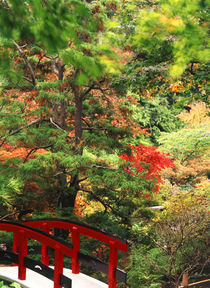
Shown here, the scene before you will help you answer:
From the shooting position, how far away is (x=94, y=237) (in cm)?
673

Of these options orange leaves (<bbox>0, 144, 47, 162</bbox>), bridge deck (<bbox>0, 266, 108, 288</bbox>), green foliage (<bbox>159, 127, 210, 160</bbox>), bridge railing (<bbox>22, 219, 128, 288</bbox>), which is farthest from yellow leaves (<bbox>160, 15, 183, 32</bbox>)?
green foliage (<bbox>159, 127, 210, 160</bbox>)

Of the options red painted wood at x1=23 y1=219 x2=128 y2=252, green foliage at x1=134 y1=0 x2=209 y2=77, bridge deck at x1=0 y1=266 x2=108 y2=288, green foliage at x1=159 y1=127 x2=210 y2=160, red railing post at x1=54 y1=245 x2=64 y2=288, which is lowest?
bridge deck at x1=0 y1=266 x2=108 y2=288

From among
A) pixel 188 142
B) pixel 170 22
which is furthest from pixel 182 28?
pixel 188 142

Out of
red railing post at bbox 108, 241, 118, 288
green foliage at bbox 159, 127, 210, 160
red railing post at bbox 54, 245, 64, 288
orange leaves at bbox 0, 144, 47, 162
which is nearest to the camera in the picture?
red railing post at bbox 54, 245, 64, 288

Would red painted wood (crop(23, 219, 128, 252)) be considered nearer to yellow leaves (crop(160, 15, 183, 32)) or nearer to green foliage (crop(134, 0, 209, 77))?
green foliage (crop(134, 0, 209, 77))

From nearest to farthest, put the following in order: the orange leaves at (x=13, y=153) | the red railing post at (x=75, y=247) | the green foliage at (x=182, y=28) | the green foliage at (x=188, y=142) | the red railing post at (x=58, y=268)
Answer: the green foliage at (x=182, y=28), the red railing post at (x=58, y=268), the red railing post at (x=75, y=247), the orange leaves at (x=13, y=153), the green foliage at (x=188, y=142)

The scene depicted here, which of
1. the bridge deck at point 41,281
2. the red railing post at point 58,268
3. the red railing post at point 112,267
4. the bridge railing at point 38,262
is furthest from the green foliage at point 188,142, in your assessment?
the red railing post at point 58,268

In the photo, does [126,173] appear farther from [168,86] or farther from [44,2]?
[44,2]

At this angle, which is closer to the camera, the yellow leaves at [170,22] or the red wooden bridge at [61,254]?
the yellow leaves at [170,22]

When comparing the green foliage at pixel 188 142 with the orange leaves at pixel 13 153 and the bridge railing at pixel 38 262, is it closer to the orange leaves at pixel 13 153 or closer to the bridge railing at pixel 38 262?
the orange leaves at pixel 13 153

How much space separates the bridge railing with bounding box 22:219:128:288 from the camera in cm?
615

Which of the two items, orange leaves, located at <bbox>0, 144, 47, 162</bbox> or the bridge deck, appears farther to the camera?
orange leaves, located at <bbox>0, 144, 47, 162</bbox>

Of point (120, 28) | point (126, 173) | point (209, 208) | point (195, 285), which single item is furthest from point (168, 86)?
point (195, 285)

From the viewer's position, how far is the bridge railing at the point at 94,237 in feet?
20.2
